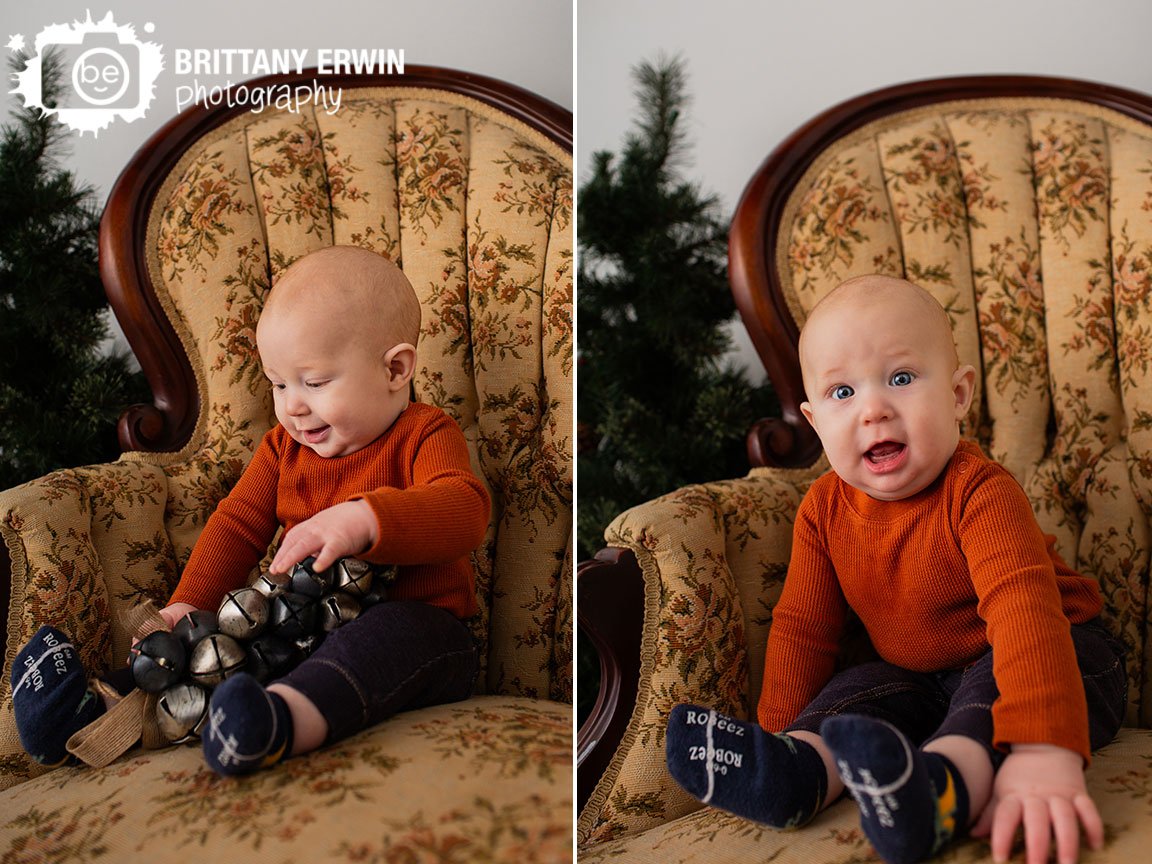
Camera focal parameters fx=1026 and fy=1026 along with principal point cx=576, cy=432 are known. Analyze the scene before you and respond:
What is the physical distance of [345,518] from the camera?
912 millimetres

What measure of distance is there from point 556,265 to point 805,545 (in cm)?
44

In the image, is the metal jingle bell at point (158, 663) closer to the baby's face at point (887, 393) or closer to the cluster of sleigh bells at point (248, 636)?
the cluster of sleigh bells at point (248, 636)

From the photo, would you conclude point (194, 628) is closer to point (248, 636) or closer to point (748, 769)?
point (248, 636)

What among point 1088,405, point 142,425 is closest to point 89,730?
point 142,425

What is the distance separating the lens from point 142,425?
1.22 meters

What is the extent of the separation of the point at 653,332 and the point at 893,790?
91 centimetres

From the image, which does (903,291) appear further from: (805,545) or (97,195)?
(97,195)

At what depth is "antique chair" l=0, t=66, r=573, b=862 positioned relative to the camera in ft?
3.54

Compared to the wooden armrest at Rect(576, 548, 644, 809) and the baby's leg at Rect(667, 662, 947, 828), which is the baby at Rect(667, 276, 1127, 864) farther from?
the wooden armrest at Rect(576, 548, 644, 809)

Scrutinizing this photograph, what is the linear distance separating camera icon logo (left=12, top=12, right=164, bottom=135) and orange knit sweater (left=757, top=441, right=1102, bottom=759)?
113 cm

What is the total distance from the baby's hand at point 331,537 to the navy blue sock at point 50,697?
19cm

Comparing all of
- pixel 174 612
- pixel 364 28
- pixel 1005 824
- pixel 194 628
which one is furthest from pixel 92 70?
pixel 1005 824

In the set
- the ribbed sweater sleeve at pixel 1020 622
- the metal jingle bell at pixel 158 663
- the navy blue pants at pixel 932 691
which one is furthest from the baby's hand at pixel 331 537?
the ribbed sweater sleeve at pixel 1020 622

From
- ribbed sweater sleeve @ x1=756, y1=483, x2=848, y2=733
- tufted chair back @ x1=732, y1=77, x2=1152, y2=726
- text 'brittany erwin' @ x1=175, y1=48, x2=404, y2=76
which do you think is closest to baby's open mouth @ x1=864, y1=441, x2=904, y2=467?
ribbed sweater sleeve @ x1=756, y1=483, x2=848, y2=733
